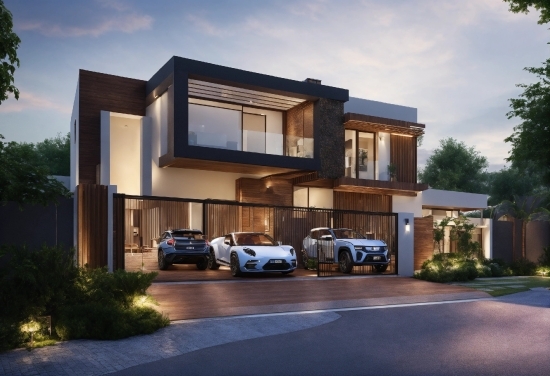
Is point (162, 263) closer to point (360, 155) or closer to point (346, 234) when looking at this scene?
point (346, 234)

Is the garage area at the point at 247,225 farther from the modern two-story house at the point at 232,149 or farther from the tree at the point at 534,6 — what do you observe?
the tree at the point at 534,6

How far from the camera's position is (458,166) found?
173ft

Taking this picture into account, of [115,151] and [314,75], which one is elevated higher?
[314,75]

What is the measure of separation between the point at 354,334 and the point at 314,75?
1875cm

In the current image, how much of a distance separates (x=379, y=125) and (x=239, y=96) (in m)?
7.10

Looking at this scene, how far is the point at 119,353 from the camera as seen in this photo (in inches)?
312

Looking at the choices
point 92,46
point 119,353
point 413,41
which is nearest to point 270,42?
point 413,41

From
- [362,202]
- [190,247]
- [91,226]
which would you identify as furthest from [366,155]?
[91,226]

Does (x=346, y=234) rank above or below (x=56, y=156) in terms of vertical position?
below

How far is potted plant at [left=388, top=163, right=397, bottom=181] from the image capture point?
87.3 feet

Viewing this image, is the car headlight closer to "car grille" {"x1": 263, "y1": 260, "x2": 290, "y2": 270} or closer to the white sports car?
the white sports car

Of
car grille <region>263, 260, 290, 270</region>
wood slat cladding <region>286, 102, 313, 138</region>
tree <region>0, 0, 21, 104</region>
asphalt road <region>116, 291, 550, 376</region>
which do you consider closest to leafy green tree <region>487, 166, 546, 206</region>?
wood slat cladding <region>286, 102, 313, 138</region>

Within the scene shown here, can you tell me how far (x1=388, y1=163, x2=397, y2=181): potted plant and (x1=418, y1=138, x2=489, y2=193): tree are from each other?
89.4 feet

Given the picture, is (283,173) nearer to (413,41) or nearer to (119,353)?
(413,41)
